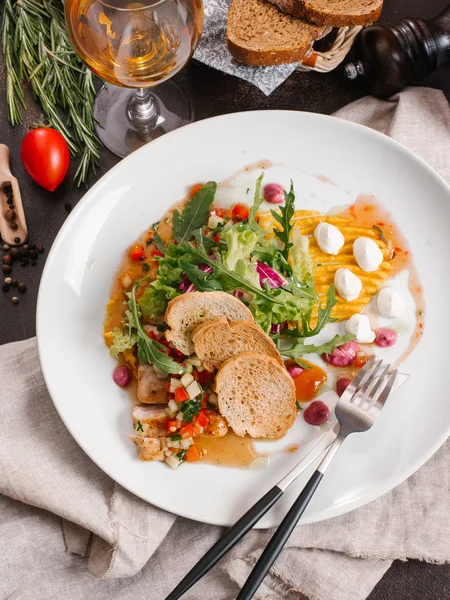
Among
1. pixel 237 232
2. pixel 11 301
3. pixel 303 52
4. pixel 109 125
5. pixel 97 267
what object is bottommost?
pixel 11 301

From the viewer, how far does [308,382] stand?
4.27 metres

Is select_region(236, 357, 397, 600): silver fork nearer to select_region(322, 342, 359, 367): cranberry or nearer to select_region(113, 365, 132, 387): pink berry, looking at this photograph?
select_region(322, 342, 359, 367): cranberry

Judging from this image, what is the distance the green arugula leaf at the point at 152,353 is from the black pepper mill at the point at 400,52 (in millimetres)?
2350

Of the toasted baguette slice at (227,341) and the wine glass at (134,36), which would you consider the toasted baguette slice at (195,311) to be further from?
the wine glass at (134,36)

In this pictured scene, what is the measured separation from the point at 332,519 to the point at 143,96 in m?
3.14

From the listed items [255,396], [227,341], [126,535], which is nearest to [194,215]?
[227,341]

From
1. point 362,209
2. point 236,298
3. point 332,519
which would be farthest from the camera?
point 362,209

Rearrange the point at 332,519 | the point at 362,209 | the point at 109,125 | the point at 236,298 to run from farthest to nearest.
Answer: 1. the point at 109,125
2. the point at 362,209
3. the point at 332,519
4. the point at 236,298

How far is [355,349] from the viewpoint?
4.30 metres

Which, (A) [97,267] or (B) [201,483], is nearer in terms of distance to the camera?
(B) [201,483]

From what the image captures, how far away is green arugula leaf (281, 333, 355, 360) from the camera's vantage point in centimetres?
413

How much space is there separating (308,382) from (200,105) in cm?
225

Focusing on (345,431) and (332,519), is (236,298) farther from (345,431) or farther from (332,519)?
(332,519)

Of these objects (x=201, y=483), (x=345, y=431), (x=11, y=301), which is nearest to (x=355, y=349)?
(x=345, y=431)
